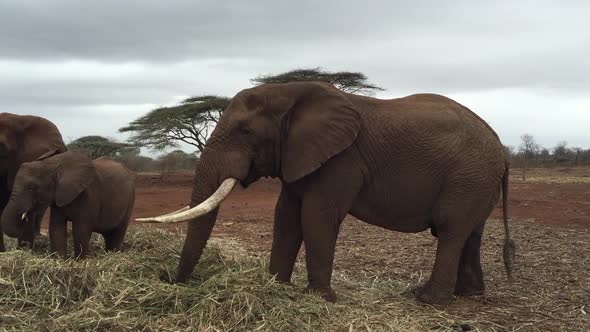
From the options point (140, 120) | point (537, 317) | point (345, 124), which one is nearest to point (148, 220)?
point (345, 124)

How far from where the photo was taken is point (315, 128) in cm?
532

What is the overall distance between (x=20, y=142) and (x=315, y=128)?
527cm

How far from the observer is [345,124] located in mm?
5391

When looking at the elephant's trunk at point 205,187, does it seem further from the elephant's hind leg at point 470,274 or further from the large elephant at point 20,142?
the large elephant at point 20,142

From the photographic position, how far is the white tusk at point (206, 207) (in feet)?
15.6

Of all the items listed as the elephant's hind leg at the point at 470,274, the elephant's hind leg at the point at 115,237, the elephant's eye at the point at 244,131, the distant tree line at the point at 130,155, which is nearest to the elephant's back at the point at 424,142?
the elephant's hind leg at the point at 470,274

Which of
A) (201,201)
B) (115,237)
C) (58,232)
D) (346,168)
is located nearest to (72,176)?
(58,232)

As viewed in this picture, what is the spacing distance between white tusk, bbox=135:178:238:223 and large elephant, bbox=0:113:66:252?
416 cm

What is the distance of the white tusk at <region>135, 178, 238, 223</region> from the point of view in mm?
4754

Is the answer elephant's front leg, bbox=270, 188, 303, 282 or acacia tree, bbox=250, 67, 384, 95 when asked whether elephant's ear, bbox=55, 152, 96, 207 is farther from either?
acacia tree, bbox=250, 67, 384, 95

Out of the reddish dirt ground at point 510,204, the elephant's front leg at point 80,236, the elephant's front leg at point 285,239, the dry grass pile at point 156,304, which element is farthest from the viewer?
the reddish dirt ground at point 510,204

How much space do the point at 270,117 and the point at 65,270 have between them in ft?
7.39

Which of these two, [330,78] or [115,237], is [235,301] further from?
[330,78]

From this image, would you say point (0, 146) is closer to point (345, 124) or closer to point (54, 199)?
point (54, 199)
